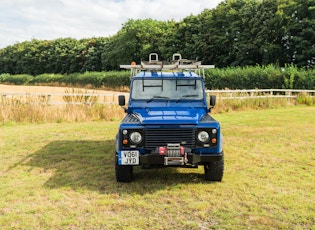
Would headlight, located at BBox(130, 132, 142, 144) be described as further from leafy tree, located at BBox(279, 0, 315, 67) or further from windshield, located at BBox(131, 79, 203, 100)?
leafy tree, located at BBox(279, 0, 315, 67)

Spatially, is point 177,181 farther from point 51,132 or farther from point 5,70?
point 5,70

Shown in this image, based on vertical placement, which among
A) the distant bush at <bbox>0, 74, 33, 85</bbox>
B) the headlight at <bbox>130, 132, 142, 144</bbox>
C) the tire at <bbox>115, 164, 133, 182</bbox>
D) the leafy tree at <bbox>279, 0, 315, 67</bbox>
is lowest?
the tire at <bbox>115, 164, 133, 182</bbox>

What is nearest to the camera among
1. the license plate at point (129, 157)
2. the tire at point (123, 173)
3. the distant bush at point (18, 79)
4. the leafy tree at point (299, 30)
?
the license plate at point (129, 157)

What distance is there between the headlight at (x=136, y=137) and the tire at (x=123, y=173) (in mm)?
505

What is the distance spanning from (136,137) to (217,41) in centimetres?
4960

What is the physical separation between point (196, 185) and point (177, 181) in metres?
0.41

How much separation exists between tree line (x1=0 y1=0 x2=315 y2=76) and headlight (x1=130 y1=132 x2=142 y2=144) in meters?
38.8

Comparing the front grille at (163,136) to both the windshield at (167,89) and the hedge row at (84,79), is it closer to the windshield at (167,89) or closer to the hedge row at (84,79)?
the windshield at (167,89)

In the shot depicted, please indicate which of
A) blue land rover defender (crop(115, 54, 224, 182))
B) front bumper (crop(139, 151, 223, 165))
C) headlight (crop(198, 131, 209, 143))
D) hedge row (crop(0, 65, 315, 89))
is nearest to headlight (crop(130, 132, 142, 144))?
blue land rover defender (crop(115, 54, 224, 182))

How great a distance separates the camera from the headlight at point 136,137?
5.91 metres

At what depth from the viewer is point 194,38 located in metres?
57.9

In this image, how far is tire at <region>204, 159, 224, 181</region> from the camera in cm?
616

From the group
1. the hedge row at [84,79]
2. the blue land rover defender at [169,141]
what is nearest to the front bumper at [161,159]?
the blue land rover defender at [169,141]

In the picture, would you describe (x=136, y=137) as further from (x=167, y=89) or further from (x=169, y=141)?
(x=167, y=89)
